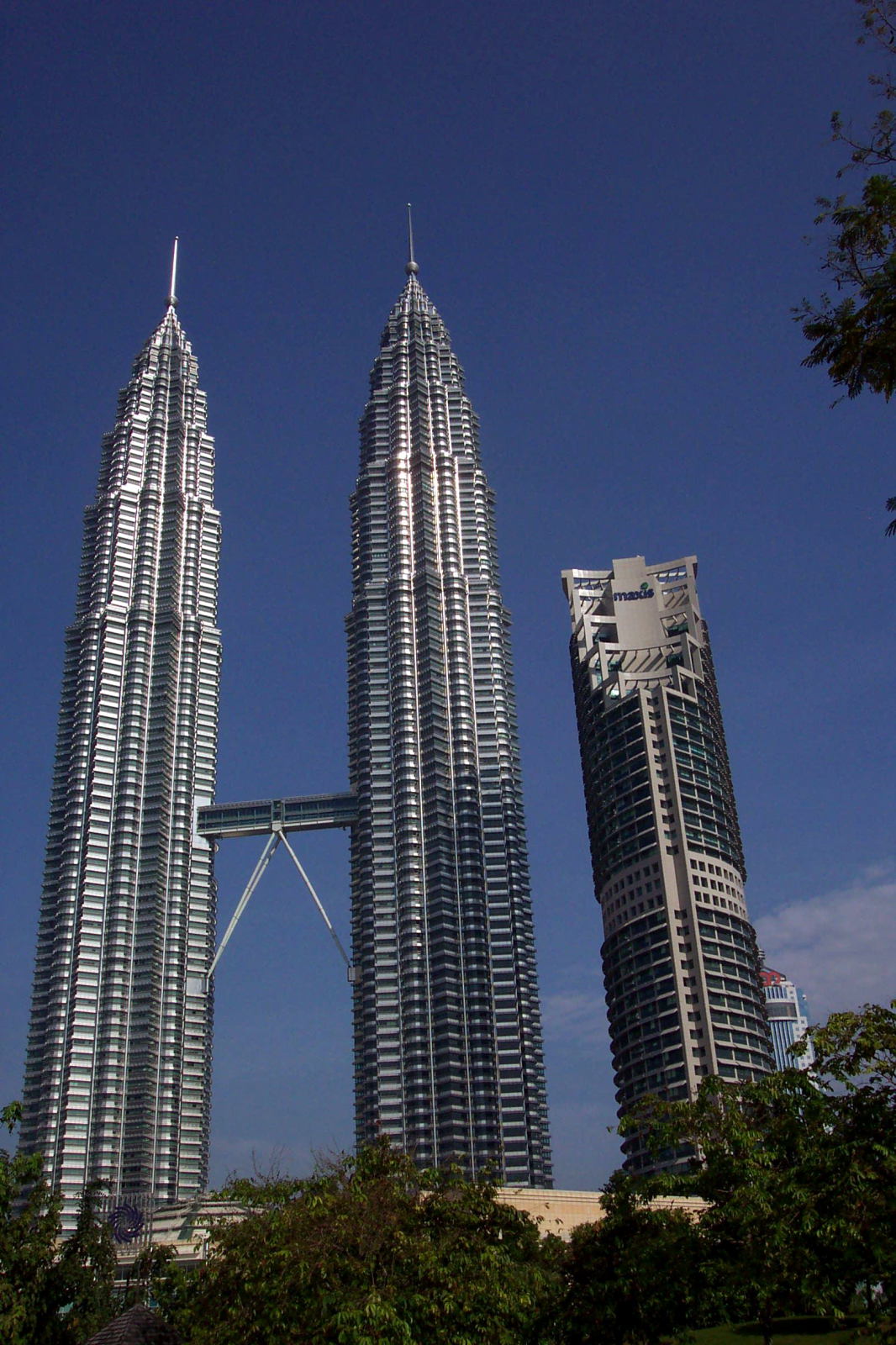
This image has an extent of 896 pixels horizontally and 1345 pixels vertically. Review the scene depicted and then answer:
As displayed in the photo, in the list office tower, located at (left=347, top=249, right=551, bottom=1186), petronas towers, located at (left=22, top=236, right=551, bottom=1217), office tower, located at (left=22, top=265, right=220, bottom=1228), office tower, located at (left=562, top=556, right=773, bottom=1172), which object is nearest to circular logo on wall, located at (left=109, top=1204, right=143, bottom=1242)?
office tower, located at (left=22, top=265, right=220, bottom=1228)

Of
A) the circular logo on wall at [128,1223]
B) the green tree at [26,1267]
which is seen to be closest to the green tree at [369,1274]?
the green tree at [26,1267]

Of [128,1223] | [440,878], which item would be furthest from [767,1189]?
[440,878]

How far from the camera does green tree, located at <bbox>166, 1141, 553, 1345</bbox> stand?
35625 millimetres

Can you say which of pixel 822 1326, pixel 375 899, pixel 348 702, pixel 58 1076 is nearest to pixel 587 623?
pixel 348 702

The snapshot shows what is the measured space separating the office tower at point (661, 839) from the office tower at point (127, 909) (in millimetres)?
57285

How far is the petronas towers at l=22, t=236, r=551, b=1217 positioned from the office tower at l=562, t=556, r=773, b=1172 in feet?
43.1

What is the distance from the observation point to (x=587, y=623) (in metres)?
189

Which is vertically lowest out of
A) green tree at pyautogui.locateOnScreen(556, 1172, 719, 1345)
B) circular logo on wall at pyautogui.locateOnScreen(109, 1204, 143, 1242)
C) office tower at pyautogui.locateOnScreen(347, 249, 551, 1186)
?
green tree at pyautogui.locateOnScreen(556, 1172, 719, 1345)

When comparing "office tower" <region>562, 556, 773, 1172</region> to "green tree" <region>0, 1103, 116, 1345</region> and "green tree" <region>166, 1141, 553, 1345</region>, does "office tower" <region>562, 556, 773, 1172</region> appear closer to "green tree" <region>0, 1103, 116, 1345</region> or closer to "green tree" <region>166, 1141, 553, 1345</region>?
"green tree" <region>0, 1103, 116, 1345</region>

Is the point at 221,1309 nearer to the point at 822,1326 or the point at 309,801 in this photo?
the point at 822,1326

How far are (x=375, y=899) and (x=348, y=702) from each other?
33154 mm

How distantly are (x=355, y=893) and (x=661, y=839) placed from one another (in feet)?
146

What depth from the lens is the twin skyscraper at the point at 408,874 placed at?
15725 centimetres

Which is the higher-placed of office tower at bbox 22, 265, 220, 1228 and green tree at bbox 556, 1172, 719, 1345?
office tower at bbox 22, 265, 220, 1228
